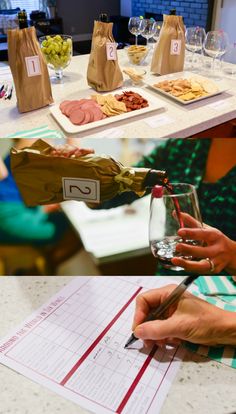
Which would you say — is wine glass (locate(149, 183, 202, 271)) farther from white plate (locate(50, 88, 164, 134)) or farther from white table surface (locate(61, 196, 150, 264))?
white plate (locate(50, 88, 164, 134))

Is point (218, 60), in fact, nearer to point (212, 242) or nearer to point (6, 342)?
point (212, 242)

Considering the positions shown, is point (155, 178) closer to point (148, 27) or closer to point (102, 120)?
point (102, 120)

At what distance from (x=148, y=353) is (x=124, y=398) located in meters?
0.08

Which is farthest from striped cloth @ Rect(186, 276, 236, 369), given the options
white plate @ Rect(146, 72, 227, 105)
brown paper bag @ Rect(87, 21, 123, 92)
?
brown paper bag @ Rect(87, 21, 123, 92)

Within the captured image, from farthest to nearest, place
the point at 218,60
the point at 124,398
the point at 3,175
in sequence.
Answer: the point at 218,60 < the point at 3,175 < the point at 124,398

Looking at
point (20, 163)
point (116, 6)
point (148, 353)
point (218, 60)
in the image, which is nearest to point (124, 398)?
point (148, 353)

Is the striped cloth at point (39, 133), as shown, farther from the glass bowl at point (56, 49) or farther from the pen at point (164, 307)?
the pen at point (164, 307)

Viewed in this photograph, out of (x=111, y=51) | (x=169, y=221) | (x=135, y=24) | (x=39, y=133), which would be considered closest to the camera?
(x=169, y=221)

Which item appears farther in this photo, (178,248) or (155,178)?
(155,178)

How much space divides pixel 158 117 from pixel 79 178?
717 millimetres

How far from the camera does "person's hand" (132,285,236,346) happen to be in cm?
51

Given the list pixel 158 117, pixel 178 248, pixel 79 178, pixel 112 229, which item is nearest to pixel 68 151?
pixel 79 178

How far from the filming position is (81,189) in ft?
2.27

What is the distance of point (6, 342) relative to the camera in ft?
1.76
